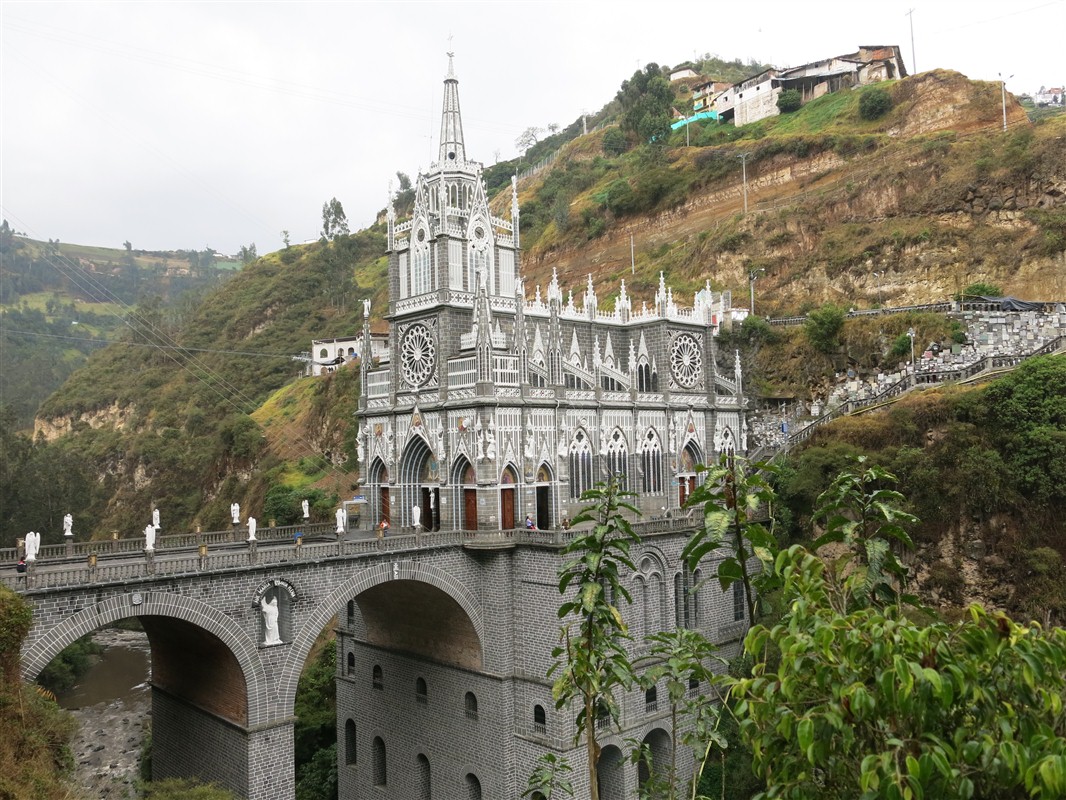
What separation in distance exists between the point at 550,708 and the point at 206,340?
8563cm

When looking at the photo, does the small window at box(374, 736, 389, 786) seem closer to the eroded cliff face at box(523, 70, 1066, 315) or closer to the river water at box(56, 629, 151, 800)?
the river water at box(56, 629, 151, 800)

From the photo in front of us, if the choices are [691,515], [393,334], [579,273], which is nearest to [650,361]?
[691,515]

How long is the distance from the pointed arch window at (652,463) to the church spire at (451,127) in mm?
15587

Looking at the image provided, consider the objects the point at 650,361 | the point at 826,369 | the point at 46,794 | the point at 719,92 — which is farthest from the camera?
the point at 719,92

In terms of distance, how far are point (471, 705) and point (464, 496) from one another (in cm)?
819

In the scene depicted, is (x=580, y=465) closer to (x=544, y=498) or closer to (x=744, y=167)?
(x=544, y=498)

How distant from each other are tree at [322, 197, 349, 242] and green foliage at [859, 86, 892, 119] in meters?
77.5

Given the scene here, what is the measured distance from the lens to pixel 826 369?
45.4 m

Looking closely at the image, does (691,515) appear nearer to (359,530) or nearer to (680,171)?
(359,530)

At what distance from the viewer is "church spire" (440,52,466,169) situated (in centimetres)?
3612

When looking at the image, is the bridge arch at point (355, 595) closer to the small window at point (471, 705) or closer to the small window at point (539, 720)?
the small window at point (471, 705)

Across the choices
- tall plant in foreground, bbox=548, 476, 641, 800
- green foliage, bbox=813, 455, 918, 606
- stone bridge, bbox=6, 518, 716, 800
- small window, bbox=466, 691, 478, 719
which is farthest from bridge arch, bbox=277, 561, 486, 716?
green foliage, bbox=813, 455, 918, 606

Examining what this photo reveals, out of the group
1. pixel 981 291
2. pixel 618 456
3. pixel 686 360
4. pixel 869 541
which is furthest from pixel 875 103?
pixel 869 541

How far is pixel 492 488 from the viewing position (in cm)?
3091
